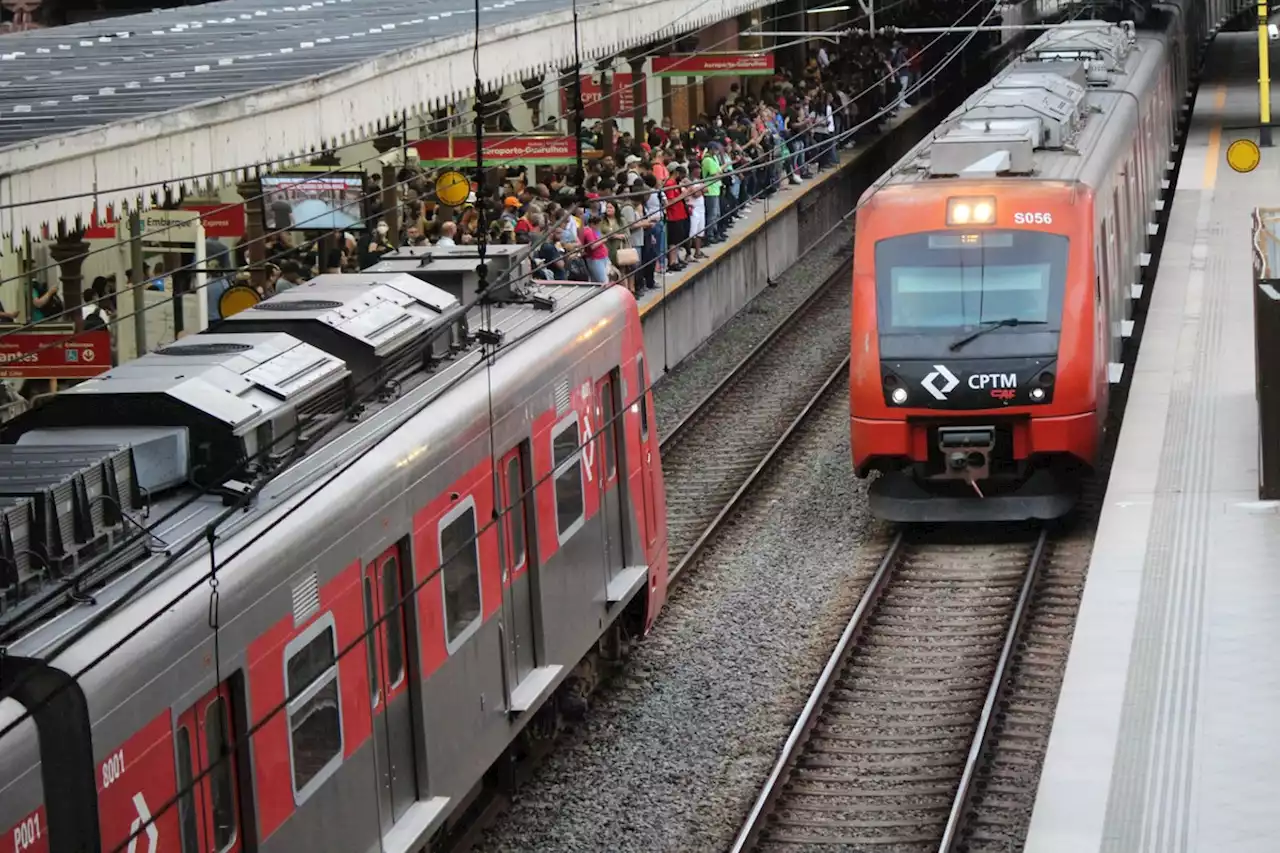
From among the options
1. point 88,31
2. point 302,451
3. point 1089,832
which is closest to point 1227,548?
point 1089,832

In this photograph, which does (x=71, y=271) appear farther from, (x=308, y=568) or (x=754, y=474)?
(x=308, y=568)

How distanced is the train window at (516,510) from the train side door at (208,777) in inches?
140

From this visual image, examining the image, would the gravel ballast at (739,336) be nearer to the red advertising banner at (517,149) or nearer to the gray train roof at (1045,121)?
the red advertising banner at (517,149)

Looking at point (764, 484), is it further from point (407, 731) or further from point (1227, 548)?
point (407, 731)

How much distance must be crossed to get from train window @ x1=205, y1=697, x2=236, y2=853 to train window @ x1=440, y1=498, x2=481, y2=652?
2.34 meters

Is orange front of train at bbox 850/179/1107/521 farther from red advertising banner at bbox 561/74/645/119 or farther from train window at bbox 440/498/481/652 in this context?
red advertising banner at bbox 561/74/645/119

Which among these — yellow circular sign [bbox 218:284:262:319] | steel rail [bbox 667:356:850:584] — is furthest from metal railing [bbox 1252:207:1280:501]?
yellow circular sign [bbox 218:284:262:319]

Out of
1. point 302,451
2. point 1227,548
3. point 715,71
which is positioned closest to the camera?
point 302,451

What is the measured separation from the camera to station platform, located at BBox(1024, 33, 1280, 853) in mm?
10188

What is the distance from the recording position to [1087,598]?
13.6m

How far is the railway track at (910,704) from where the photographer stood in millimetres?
11867

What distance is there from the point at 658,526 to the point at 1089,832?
504 cm

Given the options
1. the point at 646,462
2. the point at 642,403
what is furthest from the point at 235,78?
the point at 646,462

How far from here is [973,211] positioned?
1667 centimetres
